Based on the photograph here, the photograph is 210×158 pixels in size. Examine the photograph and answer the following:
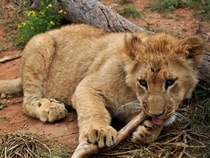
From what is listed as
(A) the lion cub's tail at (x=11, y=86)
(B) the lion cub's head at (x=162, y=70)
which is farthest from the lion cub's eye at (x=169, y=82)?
(A) the lion cub's tail at (x=11, y=86)

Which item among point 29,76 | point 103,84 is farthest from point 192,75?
point 29,76

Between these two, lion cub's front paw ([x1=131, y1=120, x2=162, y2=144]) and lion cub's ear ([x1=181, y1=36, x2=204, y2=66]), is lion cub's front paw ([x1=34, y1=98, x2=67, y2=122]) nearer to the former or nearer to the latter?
lion cub's front paw ([x1=131, y1=120, x2=162, y2=144])

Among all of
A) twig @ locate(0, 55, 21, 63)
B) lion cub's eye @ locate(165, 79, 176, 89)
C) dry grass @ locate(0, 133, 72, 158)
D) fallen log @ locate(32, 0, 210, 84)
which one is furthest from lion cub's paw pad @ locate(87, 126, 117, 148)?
twig @ locate(0, 55, 21, 63)

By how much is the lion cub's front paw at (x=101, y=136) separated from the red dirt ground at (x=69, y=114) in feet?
1.53

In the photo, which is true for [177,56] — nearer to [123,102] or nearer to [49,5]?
[123,102]

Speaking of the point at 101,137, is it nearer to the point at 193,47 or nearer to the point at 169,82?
the point at 169,82

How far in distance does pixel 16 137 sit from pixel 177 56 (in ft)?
6.03

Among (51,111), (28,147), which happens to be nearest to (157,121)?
(28,147)

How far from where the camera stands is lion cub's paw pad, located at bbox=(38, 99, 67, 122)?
213 inches

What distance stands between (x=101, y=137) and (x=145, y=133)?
1.56 ft

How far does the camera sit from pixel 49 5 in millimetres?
7730

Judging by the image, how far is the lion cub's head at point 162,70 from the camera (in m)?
4.34

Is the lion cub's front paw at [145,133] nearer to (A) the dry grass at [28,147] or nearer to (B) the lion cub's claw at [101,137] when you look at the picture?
(B) the lion cub's claw at [101,137]

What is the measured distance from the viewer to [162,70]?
4383 millimetres
